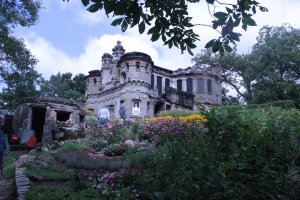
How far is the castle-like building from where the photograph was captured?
35469mm

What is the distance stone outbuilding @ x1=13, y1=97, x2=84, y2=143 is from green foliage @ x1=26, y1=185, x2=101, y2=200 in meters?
12.4

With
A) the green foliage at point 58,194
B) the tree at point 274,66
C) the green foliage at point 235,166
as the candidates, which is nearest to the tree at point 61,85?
the tree at point 274,66

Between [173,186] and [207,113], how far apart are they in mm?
1556

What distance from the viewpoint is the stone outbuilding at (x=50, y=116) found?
1984 centimetres

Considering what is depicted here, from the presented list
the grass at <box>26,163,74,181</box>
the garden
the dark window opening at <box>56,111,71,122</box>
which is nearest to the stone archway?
the dark window opening at <box>56,111,71,122</box>

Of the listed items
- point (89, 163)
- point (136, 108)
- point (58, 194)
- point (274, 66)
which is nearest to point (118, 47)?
point (136, 108)

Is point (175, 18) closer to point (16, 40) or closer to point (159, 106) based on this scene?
point (16, 40)

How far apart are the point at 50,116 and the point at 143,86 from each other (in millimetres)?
16835

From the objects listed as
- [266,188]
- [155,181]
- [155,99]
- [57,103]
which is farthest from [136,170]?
[155,99]

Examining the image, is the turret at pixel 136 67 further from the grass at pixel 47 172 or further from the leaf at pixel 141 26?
the leaf at pixel 141 26

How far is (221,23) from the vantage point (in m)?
4.99

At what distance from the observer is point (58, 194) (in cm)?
697

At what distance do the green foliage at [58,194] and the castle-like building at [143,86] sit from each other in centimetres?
→ 2591

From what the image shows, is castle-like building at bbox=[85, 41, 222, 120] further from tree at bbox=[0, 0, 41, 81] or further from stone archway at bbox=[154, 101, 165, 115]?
tree at bbox=[0, 0, 41, 81]
